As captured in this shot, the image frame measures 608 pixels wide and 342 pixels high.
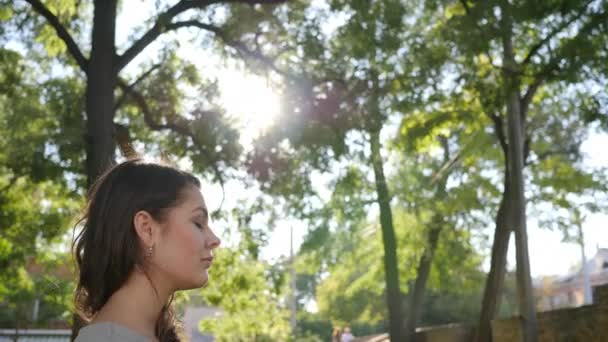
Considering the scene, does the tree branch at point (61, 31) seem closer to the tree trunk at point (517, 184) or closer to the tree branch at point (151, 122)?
the tree branch at point (151, 122)

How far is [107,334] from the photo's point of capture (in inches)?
82.0

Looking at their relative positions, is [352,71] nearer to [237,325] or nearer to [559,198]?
[559,198]

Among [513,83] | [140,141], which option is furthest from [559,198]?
[140,141]

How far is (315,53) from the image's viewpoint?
13.9 meters

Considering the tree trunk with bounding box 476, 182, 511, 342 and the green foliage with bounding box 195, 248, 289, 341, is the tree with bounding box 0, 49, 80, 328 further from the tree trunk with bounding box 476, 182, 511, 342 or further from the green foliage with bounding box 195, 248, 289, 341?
the tree trunk with bounding box 476, 182, 511, 342

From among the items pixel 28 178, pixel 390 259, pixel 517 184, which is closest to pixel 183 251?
pixel 517 184

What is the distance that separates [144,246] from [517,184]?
13592 mm

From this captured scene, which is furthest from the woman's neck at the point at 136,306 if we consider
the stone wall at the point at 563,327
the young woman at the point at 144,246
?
the stone wall at the point at 563,327

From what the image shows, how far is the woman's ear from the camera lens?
2314 mm

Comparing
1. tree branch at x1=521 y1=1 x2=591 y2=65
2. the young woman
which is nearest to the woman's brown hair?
the young woman

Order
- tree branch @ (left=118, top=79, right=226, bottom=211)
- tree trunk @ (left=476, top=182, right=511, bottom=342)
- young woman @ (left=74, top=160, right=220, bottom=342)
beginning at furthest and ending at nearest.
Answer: tree trunk @ (left=476, top=182, right=511, bottom=342)
tree branch @ (left=118, top=79, right=226, bottom=211)
young woman @ (left=74, top=160, right=220, bottom=342)

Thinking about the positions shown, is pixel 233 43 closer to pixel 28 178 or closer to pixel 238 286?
pixel 28 178

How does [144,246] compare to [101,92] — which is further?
[101,92]

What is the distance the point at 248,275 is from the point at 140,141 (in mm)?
3779
